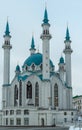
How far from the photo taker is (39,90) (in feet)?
249

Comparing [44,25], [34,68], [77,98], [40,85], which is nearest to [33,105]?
[40,85]

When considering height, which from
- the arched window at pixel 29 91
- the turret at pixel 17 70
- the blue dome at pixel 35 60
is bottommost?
the arched window at pixel 29 91

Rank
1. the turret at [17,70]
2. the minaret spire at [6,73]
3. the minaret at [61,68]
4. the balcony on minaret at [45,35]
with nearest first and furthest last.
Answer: the balcony on minaret at [45,35] → the minaret spire at [6,73] → the minaret at [61,68] → the turret at [17,70]

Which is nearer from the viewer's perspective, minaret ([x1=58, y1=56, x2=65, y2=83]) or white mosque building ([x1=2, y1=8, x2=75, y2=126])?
white mosque building ([x1=2, y1=8, x2=75, y2=126])

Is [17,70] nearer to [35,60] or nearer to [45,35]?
[35,60]

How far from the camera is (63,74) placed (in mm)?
82438

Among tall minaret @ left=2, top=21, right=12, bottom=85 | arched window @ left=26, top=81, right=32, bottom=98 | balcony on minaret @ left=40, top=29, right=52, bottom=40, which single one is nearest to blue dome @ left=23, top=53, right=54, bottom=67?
tall minaret @ left=2, top=21, right=12, bottom=85

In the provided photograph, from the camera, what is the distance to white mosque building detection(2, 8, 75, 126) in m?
72.2

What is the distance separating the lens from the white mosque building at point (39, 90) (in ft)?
237

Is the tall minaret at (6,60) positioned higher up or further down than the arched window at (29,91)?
higher up

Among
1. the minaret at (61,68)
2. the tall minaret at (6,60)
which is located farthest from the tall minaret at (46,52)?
the tall minaret at (6,60)

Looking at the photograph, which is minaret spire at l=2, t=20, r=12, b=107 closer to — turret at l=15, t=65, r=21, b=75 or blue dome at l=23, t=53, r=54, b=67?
blue dome at l=23, t=53, r=54, b=67

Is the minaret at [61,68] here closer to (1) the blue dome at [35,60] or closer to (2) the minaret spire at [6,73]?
(1) the blue dome at [35,60]

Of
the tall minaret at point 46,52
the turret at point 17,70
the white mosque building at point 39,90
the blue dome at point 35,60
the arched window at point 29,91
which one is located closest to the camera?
the white mosque building at point 39,90
